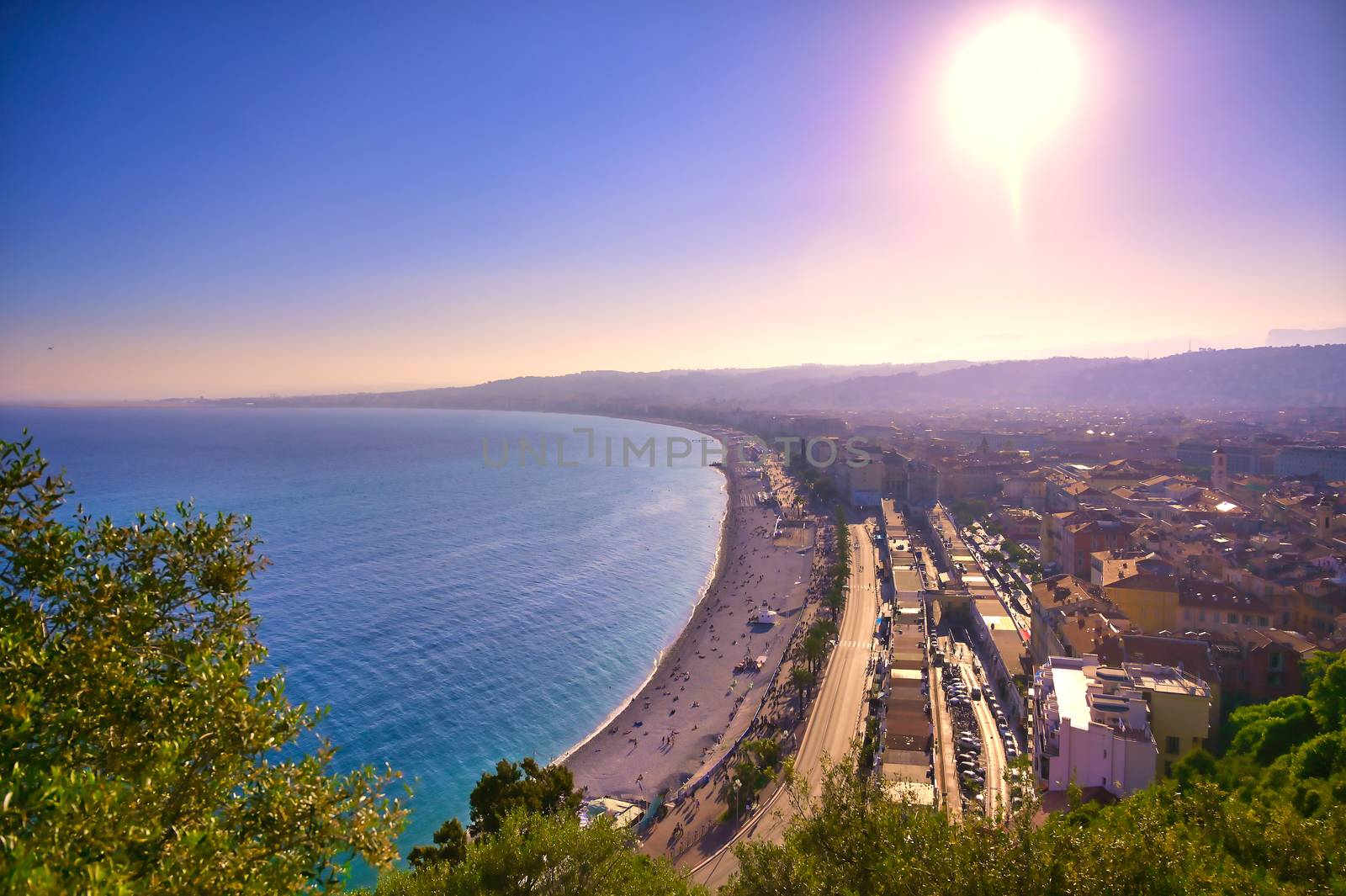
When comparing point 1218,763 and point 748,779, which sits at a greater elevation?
point 1218,763

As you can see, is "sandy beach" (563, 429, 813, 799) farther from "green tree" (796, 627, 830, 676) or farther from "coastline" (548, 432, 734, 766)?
"green tree" (796, 627, 830, 676)

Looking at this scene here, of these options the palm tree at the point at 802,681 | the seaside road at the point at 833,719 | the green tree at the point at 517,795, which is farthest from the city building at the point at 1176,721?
the green tree at the point at 517,795

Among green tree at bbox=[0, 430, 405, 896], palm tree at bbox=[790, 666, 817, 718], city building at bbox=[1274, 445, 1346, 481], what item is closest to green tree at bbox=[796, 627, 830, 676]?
palm tree at bbox=[790, 666, 817, 718]

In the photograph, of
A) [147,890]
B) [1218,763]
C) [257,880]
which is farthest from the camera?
[1218,763]

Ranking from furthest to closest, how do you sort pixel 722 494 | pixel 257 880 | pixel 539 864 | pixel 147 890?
1. pixel 722 494
2. pixel 539 864
3. pixel 257 880
4. pixel 147 890

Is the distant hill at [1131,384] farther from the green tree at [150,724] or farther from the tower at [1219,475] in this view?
the green tree at [150,724]

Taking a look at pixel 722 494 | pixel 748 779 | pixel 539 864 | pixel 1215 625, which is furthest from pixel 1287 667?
pixel 722 494

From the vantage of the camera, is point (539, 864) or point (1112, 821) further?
point (539, 864)

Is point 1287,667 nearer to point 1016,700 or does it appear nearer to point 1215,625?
point 1215,625
